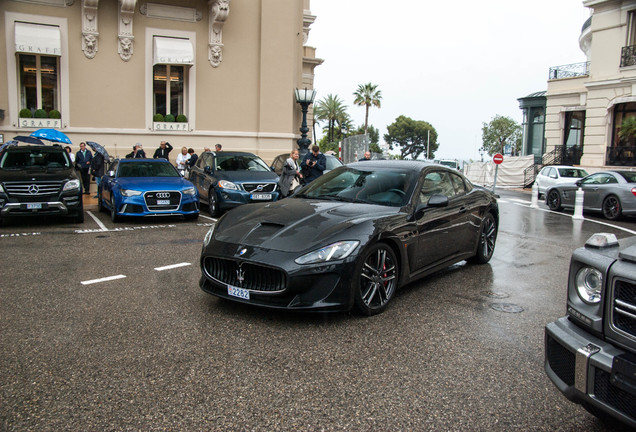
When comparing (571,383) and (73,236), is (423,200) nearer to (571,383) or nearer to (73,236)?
(571,383)

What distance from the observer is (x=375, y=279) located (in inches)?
197

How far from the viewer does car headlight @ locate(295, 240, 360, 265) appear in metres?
4.54

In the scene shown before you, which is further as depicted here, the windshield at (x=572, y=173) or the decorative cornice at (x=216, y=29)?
the windshield at (x=572, y=173)

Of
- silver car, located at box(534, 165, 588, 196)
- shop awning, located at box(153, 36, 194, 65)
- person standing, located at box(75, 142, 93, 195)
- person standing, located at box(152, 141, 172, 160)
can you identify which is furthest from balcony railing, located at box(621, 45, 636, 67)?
person standing, located at box(75, 142, 93, 195)

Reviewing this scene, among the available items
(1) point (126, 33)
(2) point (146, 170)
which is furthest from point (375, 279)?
(1) point (126, 33)

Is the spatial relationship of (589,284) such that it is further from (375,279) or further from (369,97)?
(369,97)

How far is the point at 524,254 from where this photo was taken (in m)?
8.72

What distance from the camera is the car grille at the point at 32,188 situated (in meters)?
10.3

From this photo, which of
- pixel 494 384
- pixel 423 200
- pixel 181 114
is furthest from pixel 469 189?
pixel 181 114

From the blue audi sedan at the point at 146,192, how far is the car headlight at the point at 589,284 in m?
9.75

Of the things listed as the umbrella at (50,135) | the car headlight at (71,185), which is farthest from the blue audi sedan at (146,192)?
the umbrella at (50,135)

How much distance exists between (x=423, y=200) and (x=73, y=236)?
22.0ft

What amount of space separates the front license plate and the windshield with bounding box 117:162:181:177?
27.2 ft

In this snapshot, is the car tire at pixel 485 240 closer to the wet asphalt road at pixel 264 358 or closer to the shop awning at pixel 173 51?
the wet asphalt road at pixel 264 358
